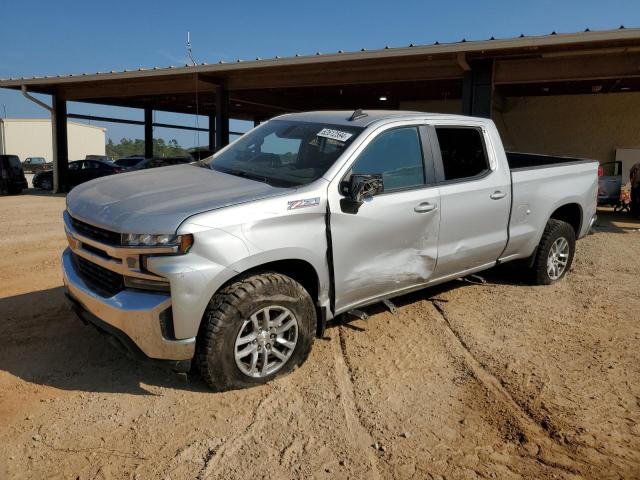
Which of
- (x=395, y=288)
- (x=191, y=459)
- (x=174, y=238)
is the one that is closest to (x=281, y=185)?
(x=174, y=238)

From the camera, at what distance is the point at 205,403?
133 inches

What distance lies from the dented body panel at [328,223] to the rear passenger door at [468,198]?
1 cm

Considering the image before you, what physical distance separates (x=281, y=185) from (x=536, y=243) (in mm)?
3309

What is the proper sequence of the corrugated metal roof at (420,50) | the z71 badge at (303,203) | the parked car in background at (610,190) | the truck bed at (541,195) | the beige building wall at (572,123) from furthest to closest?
the beige building wall at (572,123), the parked car in background at (610,190), the corrugated metal roof at (420,50), the truck bed at (541,195), the z71 badge at (303,203)

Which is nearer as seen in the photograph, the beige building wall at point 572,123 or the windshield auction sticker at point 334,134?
the windshield auction sticker at point 334,134

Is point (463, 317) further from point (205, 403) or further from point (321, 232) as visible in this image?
point (205, 403)

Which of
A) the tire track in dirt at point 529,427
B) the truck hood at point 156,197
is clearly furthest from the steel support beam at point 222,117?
the tire track in dirt at point 529,427

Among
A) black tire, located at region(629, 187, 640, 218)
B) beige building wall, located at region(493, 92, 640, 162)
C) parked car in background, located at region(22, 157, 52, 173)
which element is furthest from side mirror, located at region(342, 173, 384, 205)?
parked car in background, located at region(22, 157, 52, 173)

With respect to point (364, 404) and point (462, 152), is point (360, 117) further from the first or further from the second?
point (364, 404)

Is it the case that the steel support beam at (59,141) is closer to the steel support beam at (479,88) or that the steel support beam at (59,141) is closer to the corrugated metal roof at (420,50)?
the corrugated metal roof at (420,50)

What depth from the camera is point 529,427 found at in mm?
3176

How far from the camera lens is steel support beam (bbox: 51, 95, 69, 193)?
2058cm

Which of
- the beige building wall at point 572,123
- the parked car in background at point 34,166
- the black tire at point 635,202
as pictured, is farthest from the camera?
the parked car in background at point 34,166

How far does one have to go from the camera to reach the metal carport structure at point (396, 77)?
1155 centimetres
